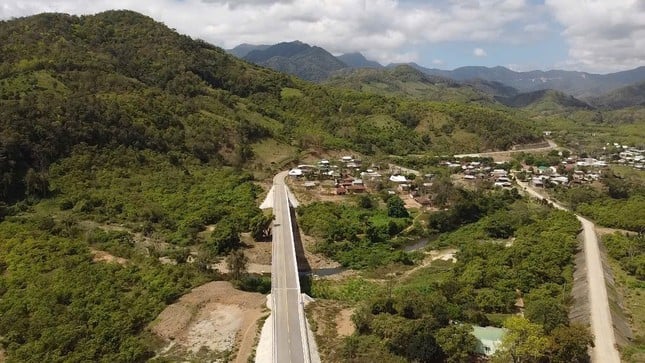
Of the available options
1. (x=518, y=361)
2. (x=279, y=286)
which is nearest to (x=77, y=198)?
(x=279, y=286)

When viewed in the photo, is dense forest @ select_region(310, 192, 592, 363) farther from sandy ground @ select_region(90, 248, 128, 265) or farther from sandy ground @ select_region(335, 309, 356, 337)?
sandy ground @ select_region(90, 248, 128, 265)

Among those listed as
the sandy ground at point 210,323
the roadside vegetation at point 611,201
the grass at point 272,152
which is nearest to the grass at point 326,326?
the sandy ground at point 210,323

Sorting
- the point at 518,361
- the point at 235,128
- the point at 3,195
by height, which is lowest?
the point at 518,361

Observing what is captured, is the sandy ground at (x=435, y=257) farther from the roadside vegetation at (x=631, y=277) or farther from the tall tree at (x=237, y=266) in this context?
the tall tree at (x=237, y=266)

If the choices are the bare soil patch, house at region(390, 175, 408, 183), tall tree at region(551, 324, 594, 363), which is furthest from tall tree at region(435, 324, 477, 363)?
Answer: house at region(390, 175, 408, 183)

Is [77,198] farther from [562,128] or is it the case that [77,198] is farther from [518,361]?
[562,128]
